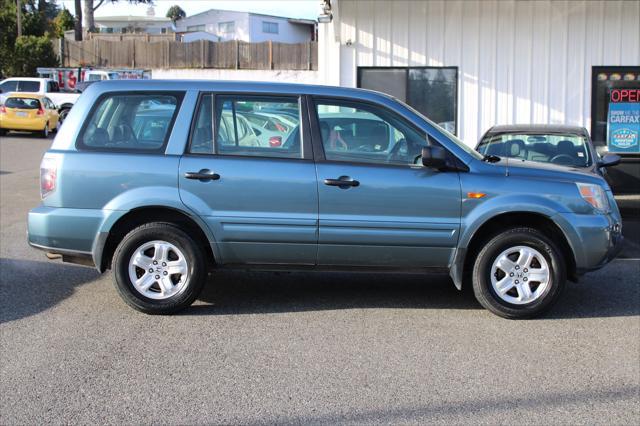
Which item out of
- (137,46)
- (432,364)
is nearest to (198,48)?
(137,46)

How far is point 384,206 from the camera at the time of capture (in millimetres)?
5895

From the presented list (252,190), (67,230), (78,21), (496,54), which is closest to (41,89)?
(78,21)

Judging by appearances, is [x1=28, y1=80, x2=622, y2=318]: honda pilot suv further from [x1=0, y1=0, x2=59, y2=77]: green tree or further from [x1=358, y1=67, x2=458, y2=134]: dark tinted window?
[x1=0, y1=0, x2=59, y2=77]: green tree

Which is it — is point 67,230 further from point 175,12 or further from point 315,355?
point 175,12

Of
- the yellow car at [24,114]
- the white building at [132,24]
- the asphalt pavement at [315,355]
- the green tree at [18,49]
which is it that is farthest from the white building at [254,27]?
the asphalt pavement at [315,355]

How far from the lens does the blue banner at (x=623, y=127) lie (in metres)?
13.0

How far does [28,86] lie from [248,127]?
2782cm

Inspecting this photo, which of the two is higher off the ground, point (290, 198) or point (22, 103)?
point (22, 103)

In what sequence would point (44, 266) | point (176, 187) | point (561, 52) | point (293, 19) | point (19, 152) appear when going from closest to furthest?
point (176, 187) < point (44, 266) < point (561, 52) < point (19, 152) < point (293, 19)

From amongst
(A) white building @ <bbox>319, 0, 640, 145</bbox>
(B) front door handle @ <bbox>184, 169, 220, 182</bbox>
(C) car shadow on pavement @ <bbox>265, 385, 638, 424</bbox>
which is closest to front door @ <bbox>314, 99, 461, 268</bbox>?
(B) front door handle @ <bbox>184, 169, 220, 182</bbox>

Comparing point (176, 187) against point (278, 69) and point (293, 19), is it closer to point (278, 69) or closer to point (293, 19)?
point (278, 69)

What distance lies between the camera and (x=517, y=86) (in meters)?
12.9

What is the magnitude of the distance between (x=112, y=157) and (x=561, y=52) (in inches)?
371

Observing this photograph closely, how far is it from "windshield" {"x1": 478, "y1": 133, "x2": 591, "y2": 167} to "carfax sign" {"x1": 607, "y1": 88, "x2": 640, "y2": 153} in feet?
14.5
